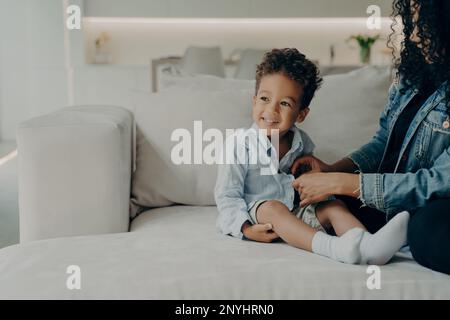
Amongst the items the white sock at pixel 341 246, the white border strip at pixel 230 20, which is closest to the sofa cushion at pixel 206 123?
the white sock at pixel 341 246

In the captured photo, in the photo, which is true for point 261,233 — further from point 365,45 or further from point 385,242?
point 365,45

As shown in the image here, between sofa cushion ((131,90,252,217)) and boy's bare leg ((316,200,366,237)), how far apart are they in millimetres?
416

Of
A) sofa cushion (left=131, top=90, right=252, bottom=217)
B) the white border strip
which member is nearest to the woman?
sofa cushion (left=131, top=90, right=252, bottom=217)

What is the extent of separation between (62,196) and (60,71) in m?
4.24

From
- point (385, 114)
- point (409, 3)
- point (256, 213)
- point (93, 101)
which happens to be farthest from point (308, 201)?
point (93, 101)

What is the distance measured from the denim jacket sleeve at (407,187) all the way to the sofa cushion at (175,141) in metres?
0.55

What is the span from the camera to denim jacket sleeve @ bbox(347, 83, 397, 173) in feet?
5.33

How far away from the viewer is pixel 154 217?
1.71 metres

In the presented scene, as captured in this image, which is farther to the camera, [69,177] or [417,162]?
[69,177]

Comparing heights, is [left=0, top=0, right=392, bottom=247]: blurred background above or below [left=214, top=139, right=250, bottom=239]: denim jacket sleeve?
above

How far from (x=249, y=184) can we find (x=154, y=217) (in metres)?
0.33

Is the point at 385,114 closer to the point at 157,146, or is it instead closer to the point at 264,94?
the point at 264,94

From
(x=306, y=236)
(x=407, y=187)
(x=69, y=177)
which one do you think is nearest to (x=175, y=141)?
(x=69, y=177)

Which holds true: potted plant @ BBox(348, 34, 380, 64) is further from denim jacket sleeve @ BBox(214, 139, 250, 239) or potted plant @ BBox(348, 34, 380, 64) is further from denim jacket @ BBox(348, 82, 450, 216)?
denim jacket sleeve @ BBox(214, 139, 250, 239)
